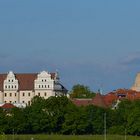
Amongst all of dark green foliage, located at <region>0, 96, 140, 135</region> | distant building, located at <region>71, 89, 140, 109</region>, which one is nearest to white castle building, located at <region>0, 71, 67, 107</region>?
distant building, located at <region>71, 89, 140, 109</region>

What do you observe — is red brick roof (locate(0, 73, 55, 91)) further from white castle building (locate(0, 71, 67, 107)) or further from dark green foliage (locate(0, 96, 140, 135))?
dark green foliage (locate(0, 96, 140, 135))

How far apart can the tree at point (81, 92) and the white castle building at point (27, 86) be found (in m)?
5.40

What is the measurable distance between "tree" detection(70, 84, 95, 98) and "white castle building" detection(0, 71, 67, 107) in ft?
17.7

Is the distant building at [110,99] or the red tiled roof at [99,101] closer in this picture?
the red tiled roof at [99,101]

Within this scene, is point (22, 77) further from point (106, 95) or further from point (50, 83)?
point (106, 95)

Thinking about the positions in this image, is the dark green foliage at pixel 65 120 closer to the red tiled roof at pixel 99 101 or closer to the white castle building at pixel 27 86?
the red tiled roof at pixel 99 101

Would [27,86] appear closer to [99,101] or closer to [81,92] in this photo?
[81,92]

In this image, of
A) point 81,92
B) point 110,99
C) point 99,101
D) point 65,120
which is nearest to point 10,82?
point 81,92

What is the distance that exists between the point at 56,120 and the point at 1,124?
23.7 feet

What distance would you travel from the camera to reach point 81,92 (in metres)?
170

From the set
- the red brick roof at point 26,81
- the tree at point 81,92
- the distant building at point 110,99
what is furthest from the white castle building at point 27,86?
the distant building at point 110,99

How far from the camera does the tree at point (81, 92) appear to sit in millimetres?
165750

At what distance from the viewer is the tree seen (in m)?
166

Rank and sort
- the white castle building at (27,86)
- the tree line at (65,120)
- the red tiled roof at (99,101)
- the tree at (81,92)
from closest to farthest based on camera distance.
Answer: the tree line at (65,120) < the red tiled roof at (99,101) < the white castle building at (27,86) < the tree at (81,92)
